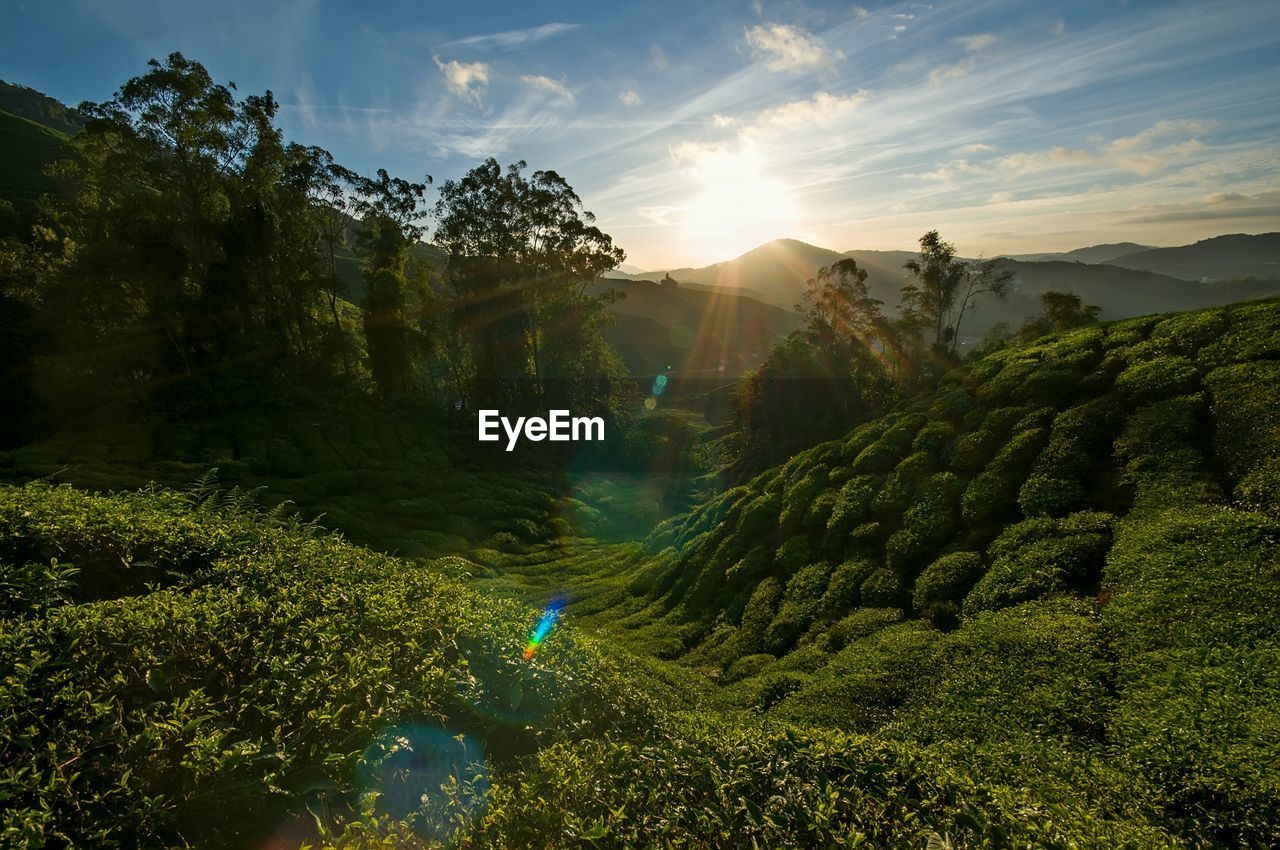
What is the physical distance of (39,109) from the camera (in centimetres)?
13112

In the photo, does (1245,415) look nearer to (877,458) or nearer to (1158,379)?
(1158,379)

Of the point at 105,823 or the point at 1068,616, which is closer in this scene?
the point at 105,823

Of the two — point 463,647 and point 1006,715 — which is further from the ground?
point 463,647

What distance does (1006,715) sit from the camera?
769 cm

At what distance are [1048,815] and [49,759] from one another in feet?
24.9

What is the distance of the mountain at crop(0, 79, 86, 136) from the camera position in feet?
410

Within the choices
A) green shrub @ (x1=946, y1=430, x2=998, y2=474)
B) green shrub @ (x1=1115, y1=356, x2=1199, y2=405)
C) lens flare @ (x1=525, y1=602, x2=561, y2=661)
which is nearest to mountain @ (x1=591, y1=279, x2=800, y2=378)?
green shrub @ (x1=946, y1=430, x2=998, y2=474)

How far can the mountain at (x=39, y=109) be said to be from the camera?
124938 mm

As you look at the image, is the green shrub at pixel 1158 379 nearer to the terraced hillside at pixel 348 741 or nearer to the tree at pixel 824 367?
the terraced hillside at pixel 348 741

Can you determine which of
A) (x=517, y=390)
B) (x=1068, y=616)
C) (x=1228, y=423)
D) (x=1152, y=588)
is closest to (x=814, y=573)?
(x=1068, y=616)

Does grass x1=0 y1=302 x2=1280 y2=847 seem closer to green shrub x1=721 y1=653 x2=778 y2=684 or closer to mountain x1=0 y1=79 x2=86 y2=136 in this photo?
green shrub x1=721 y1=653 x2=778 y2=684

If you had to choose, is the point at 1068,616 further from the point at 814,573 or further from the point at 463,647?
the point at 463,647

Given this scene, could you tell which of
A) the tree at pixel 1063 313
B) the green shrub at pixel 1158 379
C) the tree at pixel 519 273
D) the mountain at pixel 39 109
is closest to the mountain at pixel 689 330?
the tree at pixel 519 273

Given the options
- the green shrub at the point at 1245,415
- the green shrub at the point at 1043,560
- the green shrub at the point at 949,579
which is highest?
the green shrub at the point at 1245,415
